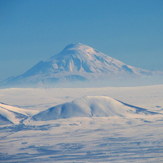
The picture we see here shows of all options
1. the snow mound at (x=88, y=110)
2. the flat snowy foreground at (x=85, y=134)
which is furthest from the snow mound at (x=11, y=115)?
the snow mound at (x=88, y=110)

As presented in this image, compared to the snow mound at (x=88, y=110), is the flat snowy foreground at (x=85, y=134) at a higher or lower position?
lower

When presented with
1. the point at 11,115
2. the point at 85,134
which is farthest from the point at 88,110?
the point at 85,134

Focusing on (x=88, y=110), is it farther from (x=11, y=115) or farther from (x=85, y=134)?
(x=85, y=134)

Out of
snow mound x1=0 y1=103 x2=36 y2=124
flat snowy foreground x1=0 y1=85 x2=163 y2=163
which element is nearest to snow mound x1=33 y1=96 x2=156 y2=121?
flat snowy foreground x1=0 y1=85 x2=163 y2=163

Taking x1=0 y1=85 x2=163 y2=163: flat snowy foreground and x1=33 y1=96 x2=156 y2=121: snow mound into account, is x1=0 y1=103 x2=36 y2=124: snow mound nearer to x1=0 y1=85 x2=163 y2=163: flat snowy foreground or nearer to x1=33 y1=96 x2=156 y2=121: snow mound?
x1=0 y1=85 x2=163 y2=163: flat snowy foreground

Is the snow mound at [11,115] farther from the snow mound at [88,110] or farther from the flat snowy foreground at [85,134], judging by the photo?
the snow mound at [88,110]

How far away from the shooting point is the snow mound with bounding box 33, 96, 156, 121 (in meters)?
108

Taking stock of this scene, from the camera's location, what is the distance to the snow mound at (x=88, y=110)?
108 metres

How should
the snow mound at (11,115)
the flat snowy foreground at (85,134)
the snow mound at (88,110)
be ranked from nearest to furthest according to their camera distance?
the flat snowy foreground at (85,134)
the snow mound at (11,115)
the snow mound at (88,110)

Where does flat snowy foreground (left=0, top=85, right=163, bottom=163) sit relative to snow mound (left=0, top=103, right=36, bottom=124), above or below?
below

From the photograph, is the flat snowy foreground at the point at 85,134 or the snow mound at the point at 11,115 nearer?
the flat snowy foreground at the point at 85,134

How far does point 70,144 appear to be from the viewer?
7800cm

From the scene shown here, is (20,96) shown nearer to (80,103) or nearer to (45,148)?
(80,103)

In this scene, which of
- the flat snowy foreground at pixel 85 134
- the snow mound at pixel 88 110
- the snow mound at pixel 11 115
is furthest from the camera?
the snow mound at pixel 88 110
